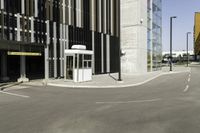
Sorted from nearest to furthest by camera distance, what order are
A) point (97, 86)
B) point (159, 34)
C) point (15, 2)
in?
1. point (97, 86)
2. point (15, 2)
3. point (159, 34)

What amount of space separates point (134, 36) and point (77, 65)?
17.1 meters

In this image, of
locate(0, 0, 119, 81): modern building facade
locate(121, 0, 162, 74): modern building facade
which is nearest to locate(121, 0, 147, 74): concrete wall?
locate(121, 0, 162, 74): modern building facade

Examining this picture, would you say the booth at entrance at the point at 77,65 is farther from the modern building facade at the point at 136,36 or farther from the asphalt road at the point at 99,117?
the modern building facade at the point at 136,36

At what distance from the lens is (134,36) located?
39.1 metres

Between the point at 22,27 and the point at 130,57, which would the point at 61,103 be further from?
the point at 130,57

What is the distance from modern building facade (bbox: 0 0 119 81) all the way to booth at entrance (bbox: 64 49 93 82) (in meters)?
2.24

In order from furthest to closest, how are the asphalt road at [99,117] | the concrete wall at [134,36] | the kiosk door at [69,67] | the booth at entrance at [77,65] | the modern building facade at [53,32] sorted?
the concrete wall at [134,36], the kiosk door at [69,67], the booth at entrance at [77,65], the modern building facade at [53,32], the asphalt road at [99,117]

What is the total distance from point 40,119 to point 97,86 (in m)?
11.5

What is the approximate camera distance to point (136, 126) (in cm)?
855

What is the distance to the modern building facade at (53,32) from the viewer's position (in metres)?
23.0

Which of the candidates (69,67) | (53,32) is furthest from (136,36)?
(69,67)

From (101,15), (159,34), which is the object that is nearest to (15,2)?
(101,15)

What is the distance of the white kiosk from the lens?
2373 centimetres

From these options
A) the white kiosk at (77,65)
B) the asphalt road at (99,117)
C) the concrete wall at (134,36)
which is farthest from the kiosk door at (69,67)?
the concrete wall at (134,36)
